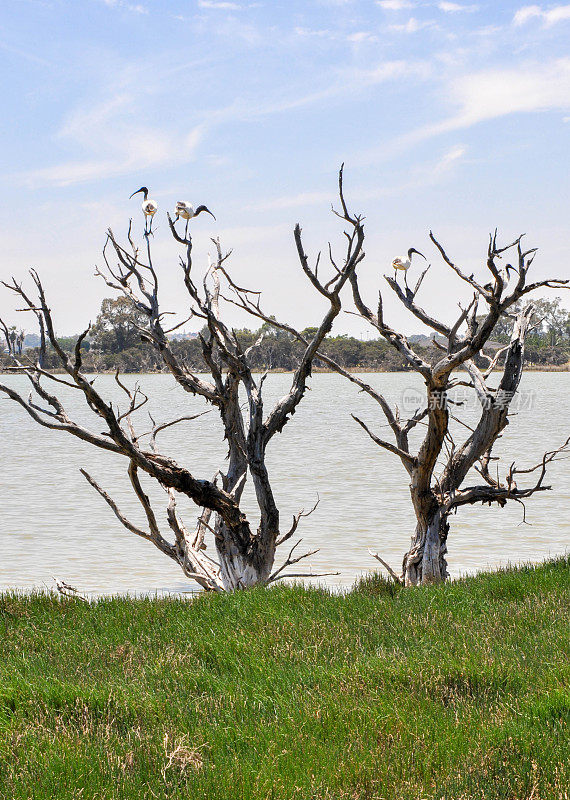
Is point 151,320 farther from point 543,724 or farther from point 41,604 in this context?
point 543,724

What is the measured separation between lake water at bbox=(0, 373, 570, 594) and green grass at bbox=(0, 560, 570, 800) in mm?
5391

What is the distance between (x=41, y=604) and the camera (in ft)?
25.6

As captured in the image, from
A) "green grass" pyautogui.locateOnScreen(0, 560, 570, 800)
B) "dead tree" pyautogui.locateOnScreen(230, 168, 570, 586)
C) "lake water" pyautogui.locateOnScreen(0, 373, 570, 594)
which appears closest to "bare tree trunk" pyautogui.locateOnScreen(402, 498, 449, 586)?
"dead tree" pyautogui.locateOnScreen(230, 168, 570, 586)

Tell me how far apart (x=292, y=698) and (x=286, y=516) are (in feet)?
53.1

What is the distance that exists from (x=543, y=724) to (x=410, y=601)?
3.01 m

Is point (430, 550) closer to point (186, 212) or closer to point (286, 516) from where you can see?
point (186, 212)

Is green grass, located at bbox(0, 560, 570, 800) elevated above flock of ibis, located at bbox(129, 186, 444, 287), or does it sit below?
below

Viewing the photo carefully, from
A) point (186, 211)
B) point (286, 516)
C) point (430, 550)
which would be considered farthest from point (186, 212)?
point (286, 516)

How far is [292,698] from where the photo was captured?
5008mm

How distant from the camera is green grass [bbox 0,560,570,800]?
12.9ft

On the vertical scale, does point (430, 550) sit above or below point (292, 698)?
below

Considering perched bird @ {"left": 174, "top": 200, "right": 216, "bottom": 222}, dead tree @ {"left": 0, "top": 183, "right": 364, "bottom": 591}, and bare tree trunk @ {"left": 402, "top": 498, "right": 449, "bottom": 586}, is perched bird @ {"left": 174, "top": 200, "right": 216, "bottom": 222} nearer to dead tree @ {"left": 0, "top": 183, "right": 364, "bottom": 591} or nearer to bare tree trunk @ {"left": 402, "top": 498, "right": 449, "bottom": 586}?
dead tree @ {"left": 0, "top": 183, "right": 364, "bottom": 591}

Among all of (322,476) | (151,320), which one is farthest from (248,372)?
(322,476)

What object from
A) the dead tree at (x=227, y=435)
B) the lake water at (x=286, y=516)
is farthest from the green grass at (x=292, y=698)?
the lake water at (x=286, y=516)
